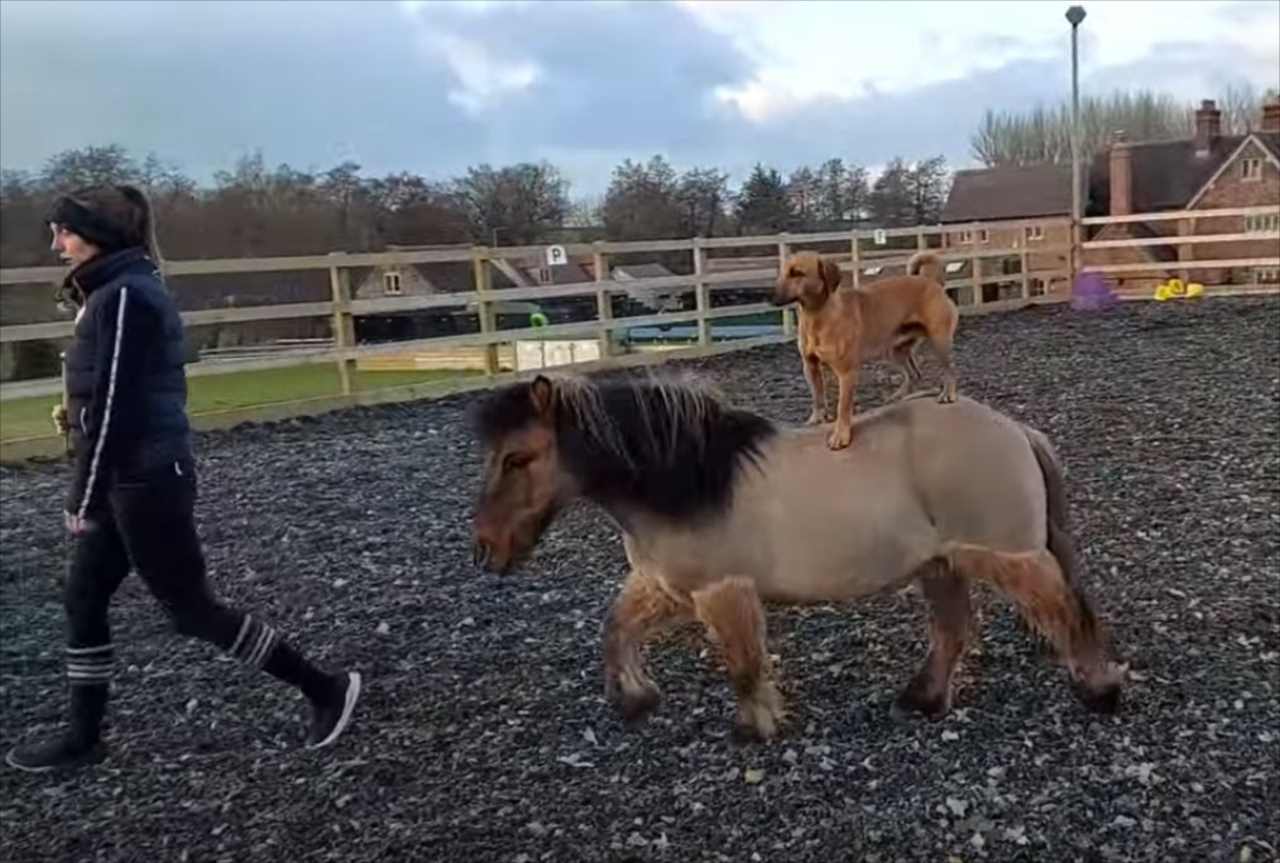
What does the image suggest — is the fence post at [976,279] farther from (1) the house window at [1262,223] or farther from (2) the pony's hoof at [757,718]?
(2) the pony's hoof at [757,718]

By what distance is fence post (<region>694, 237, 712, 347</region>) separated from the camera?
13.6 meters

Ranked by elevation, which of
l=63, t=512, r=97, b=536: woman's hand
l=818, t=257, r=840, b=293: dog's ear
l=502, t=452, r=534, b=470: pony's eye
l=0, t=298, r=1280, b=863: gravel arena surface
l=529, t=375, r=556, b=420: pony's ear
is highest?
l=818, t=257, r=840, b=293: dog's ear

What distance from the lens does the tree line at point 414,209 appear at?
1323cm

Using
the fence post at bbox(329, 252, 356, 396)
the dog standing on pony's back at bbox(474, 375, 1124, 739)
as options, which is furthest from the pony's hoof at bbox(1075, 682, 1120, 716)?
the fence post at bbox(329, 252, 356, 396)

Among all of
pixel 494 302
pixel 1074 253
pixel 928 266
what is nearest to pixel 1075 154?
pixel 1074 253

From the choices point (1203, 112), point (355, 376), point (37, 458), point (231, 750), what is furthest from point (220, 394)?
point (1203, 112)

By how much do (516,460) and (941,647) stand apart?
4.33 ft

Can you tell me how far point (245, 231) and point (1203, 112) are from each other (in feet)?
107

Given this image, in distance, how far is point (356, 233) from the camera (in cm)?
1603

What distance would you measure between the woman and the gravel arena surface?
385 millimetres

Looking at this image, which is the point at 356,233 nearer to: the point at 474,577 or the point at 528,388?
the point at 474,577

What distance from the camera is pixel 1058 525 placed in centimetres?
331

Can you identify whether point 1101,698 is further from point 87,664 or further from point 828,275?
point 87,664

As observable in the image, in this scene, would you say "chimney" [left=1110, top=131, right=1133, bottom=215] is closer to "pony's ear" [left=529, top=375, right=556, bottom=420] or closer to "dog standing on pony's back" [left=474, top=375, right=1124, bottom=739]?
"dog standing on pony's back" [left=474, top=375, right=1124, bottom=739]
